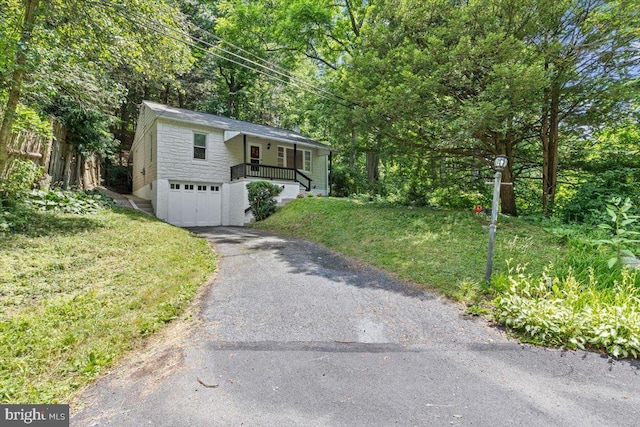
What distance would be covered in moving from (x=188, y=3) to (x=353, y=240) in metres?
20.1

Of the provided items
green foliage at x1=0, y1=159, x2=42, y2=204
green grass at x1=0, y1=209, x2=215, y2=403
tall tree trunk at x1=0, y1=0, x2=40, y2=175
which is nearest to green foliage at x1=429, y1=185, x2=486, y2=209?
green grass at x1=0, y1=209, x2=215, y2=403

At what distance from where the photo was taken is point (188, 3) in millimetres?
18844

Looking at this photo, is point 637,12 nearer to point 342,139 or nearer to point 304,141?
point 342,139

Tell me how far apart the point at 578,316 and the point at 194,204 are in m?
13.9

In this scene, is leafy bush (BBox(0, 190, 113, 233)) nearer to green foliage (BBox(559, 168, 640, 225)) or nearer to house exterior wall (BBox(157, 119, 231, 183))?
house exterior wall (BBox(157, 119, 231, 183))

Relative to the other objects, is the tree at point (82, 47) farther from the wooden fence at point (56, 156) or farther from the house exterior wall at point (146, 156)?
the house exterior wall at point (146, 156)

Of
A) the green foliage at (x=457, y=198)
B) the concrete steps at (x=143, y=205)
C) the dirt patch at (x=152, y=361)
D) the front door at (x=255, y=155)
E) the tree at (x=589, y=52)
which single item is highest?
the tree at (x=589, y=52)

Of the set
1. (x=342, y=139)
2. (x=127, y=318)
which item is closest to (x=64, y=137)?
(x=342, y=139)

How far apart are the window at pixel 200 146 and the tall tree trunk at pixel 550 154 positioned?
43.5ft

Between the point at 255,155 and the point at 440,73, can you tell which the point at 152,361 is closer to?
the point at 440,73

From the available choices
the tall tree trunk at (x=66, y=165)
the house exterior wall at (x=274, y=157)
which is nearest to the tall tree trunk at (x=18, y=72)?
the tall tree trunk at (x=66, y=165)

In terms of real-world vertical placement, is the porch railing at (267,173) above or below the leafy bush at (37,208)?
above

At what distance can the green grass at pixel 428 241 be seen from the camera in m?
5.07

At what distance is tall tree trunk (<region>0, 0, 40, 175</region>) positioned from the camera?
5025 mm
